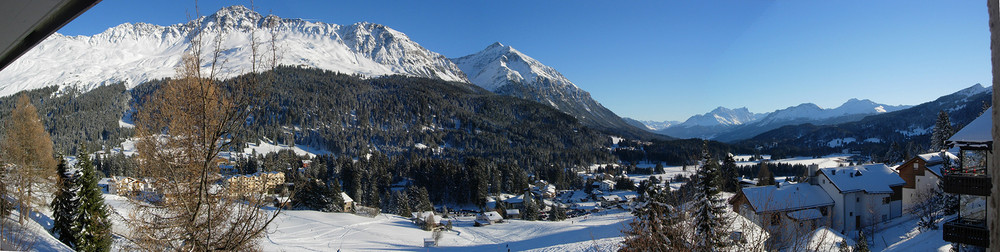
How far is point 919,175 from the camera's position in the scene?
96.8ft

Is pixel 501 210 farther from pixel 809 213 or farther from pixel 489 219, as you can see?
pixel 809 213

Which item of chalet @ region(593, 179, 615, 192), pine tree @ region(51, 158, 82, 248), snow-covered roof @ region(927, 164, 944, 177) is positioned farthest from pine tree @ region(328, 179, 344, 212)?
snow-covered roof @ region(927, 164, 944, 177)

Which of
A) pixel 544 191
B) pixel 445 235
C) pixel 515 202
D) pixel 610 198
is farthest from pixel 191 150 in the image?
pixel 544 191

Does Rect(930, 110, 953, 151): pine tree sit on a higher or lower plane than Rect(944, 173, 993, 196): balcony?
higher

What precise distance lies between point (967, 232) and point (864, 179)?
27084mm

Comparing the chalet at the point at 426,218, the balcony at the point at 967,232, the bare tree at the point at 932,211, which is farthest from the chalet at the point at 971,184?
the chalet at the point at 426,218

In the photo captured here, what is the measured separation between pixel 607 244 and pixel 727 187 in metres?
31.1

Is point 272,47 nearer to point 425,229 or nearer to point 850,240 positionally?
point 850,240

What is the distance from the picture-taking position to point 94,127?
111375mm

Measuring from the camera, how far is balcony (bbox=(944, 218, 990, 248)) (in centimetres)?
726

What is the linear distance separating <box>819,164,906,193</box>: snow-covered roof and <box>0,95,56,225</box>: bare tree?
4063cm

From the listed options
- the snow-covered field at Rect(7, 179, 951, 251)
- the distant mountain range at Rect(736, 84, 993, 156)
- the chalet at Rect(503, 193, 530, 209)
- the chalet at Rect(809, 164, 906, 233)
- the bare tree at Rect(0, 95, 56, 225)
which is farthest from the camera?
the distant mountain range at Rect(736, 84, 993, 156)

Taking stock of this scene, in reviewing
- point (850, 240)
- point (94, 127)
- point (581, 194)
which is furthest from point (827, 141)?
point (94, 127)

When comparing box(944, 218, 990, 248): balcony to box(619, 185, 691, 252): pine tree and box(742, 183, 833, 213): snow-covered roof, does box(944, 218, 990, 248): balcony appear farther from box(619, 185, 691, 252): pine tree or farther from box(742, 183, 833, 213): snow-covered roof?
box(742, 183, 833, 213): snow-covered roof
